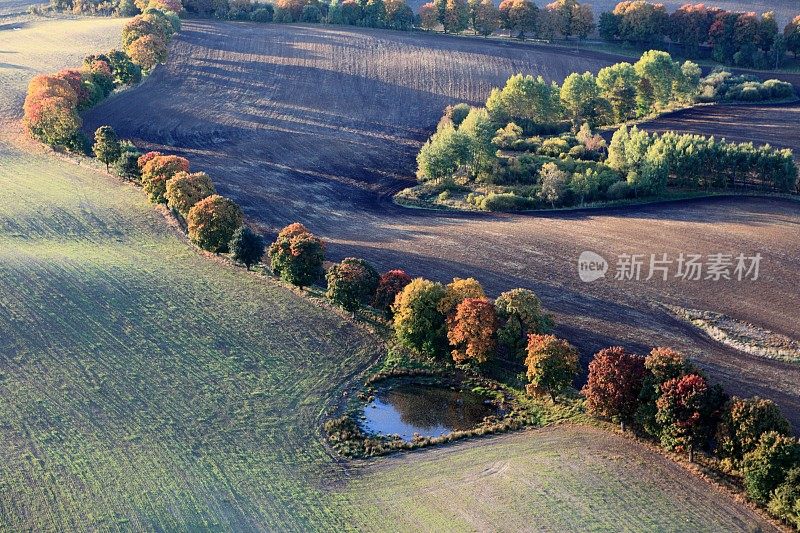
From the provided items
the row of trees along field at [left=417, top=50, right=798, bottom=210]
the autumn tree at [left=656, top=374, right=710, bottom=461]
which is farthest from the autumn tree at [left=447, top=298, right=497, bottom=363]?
the row of trees along field at [left=417, top=50, right=798, bottom=210]

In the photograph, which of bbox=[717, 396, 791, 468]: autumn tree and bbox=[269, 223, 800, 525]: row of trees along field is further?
bbox=[717, 396, 791, 468]: autumn tree

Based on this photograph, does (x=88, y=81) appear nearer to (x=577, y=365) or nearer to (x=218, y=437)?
(x=218, y=437)

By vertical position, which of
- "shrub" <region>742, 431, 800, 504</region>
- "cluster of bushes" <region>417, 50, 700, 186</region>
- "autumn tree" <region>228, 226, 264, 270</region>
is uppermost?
"cluster of bushes" <region>417, 50, 700, 186</region>

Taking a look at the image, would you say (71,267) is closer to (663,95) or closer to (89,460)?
(89,460)

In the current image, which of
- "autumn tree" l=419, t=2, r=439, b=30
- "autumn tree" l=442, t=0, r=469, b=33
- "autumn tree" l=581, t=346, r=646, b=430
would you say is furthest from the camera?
"autumn tree" l=419, t=2, r=439, b=30

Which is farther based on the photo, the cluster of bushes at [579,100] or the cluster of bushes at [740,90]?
the cluster of bushes at [740,90]

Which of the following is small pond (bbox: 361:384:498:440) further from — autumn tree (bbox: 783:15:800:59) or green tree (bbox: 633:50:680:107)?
autumn tree (bbox: 783:15:800:59)

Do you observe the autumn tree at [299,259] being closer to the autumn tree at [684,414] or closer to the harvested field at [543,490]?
the harvested field at [543,490]

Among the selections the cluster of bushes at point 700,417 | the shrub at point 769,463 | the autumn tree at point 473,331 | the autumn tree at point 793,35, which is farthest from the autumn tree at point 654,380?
the autumn tree at point 793,35
